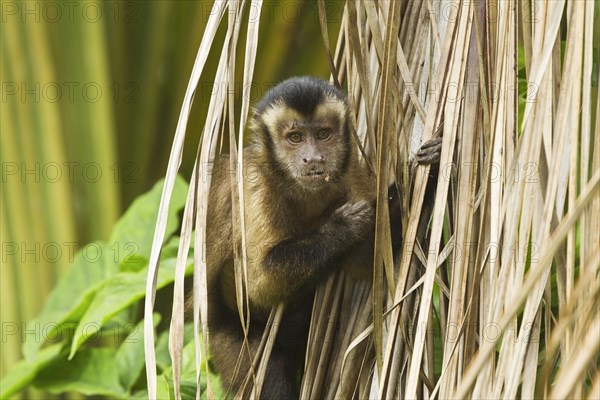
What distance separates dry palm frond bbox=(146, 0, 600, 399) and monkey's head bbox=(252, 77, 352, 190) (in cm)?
62

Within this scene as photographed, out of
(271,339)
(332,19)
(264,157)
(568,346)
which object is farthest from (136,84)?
(568,346)

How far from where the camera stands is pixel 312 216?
12.0ft

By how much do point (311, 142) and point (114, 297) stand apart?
39.8 inches

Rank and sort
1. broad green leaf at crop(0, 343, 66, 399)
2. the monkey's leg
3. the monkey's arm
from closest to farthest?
the monkey's arm < the monkey's leg < broad green leaf at crop(0, 343, 66, 399)

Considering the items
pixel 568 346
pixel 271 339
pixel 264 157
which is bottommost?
pixel 271 339

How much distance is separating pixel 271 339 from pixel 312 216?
0.96 m

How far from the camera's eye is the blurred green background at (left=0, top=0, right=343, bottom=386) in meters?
5.15

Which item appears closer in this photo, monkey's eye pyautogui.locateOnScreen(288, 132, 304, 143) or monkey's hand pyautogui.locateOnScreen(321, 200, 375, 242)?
monkey's hand pyautogui.locateOnScreen(321, 200, 375, 242)

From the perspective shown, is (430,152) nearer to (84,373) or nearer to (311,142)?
(311,142)

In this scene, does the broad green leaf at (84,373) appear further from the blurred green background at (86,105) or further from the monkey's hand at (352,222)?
the monkey's hand at (352,222)

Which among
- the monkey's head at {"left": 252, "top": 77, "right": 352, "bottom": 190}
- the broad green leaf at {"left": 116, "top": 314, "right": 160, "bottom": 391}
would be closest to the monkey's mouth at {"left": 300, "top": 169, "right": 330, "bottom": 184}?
the monkey's head at {"left": 252, "top": 77, "right": 352, "bottom": 190}

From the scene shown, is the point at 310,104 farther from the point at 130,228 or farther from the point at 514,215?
the point at 514,215

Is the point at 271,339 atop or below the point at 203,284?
below

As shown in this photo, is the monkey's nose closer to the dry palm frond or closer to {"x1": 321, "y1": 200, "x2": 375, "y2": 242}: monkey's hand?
{"x1": 321, "y1": 200, "x2": 375, "y2": 242}: monkey's hand
